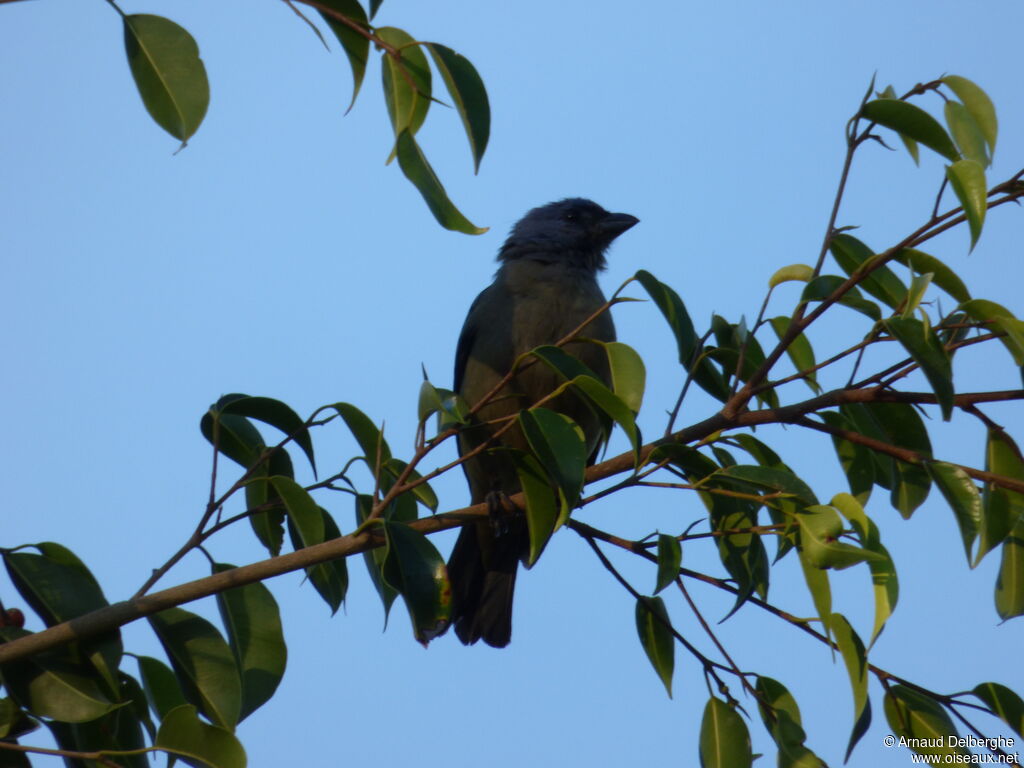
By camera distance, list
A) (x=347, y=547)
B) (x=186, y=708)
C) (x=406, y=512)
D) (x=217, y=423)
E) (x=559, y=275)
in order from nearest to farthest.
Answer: (x=186, y=708), (x=347, y=547), (x=217, y=423), (x=406, y=512), (x=559, y=275)

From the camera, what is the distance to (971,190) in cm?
213

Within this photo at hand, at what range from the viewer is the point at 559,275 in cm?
514

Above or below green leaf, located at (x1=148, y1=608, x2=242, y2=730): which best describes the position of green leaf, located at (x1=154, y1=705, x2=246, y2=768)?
below

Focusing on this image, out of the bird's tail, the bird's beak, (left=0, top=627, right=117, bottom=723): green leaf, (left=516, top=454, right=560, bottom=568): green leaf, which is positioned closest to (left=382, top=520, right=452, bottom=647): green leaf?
(left=516, top=454, right=560, bottom=568): green leaf

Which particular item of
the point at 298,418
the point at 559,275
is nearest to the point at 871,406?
the point at 298,418

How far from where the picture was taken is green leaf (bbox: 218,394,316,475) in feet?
9.37

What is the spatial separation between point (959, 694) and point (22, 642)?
79.9 inches

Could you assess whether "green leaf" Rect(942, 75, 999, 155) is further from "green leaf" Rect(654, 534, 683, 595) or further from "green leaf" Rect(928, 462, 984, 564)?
"green leaf" Rect(654, 534, 683, 595)

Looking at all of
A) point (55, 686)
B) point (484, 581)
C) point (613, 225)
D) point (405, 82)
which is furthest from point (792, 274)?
point (613, 225)

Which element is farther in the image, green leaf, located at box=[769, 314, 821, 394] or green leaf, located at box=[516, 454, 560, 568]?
green leaf, located at box=[769, 314, 821, 394]

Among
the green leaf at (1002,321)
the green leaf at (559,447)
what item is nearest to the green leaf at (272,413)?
the green leaf at (559,447)

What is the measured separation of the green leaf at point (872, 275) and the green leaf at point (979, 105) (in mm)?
374

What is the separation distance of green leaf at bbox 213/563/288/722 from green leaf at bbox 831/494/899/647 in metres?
1.27

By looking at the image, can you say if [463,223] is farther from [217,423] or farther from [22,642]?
[22,642]
